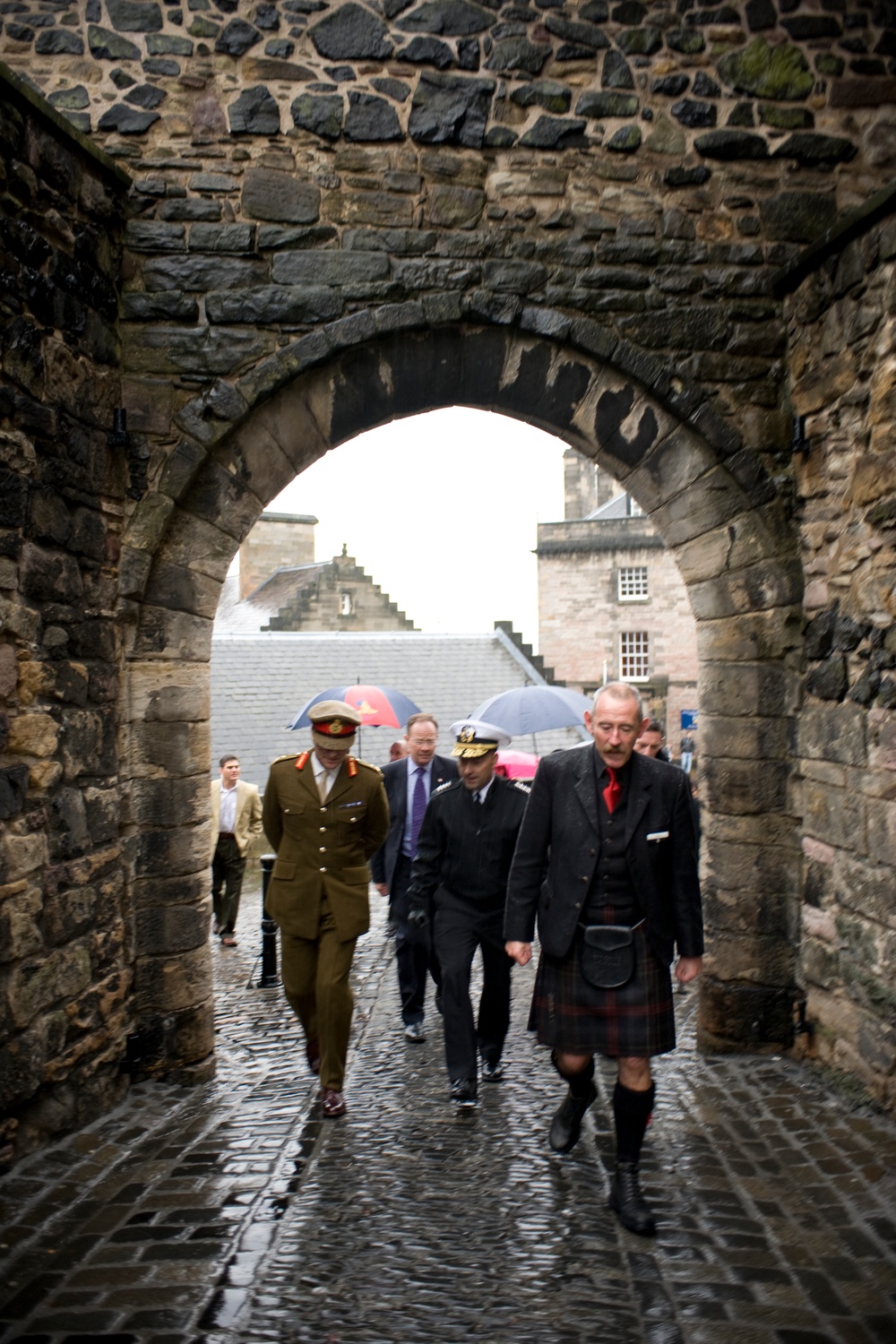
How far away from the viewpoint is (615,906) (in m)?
3.66

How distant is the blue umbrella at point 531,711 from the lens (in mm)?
10062

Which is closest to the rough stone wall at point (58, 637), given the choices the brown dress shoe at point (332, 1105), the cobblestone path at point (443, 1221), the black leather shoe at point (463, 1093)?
the cobblestone path at point (443, 1221)

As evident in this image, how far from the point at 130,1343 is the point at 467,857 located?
7.47 ft

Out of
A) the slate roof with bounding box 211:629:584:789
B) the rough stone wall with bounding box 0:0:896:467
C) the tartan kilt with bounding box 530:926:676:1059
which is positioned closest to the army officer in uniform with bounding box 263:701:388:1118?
the tartan kilt with bounding box 530:926:676:1059

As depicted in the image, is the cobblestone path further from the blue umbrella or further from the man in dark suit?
the blue umbrella

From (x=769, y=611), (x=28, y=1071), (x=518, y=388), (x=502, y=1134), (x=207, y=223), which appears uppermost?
(x=207, y=223)

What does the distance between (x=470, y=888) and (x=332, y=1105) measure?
1019 mm

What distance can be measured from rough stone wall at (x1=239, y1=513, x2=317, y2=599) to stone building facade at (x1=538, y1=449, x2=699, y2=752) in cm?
836

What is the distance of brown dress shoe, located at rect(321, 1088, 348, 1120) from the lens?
4.44 metres

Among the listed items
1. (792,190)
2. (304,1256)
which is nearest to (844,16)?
(792,190)

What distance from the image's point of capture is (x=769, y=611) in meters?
5.38

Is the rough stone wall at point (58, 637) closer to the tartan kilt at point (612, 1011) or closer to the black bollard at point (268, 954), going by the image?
the black bollard at point (268, 954)

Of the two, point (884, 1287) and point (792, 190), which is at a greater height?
point (792, 190)

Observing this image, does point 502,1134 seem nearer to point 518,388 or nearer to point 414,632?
point 518,388
